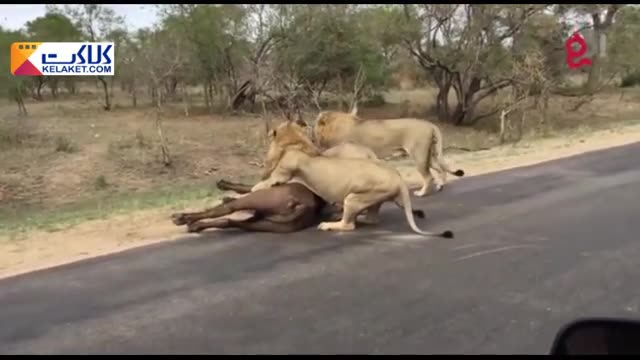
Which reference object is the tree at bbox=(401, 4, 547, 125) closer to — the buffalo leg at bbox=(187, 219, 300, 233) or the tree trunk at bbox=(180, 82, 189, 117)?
the tree trunk at bbox=(180, 82, 189, 117)

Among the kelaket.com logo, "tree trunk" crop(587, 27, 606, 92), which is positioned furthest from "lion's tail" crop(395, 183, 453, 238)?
"tree trunk" crop(587, 27, 606, 92)

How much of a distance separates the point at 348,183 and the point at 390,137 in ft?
13.1

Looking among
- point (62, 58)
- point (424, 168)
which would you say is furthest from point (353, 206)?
point (62, 58)

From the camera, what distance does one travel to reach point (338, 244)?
8.77 m

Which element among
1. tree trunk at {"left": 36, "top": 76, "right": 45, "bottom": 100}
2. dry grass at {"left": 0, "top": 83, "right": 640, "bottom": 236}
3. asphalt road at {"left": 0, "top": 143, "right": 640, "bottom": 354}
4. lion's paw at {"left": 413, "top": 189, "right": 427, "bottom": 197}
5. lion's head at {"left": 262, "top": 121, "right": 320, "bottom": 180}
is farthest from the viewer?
tree trunk at {"left": 36, "top": 76, "right": 45, "bottom": 100}

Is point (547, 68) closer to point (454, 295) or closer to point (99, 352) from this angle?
point (454, 295)

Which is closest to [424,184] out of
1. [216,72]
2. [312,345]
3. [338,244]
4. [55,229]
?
[338,244]

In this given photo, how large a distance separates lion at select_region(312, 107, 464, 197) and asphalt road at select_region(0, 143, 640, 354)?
2529mm

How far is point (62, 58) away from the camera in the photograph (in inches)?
1236

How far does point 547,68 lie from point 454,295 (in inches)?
1123

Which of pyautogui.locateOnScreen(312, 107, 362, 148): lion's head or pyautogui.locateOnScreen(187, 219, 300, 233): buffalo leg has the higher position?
pyautogui.locateOnScreen(312, 107, 362, 148): lion's head

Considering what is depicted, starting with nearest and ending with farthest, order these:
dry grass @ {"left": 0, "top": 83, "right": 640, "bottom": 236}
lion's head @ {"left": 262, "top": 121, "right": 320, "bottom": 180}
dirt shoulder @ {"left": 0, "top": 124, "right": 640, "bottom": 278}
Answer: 1. dirt shoulder @ {"left": 0, "top": 124, "right": 640, "bottom": 278}
2. lion's head @ {"left": 262, "top": 121, "right": 320, "bottom": 180}
3. dry grass @ {"left": 0, "top": 83, "right": 640, "bottom": 236}
